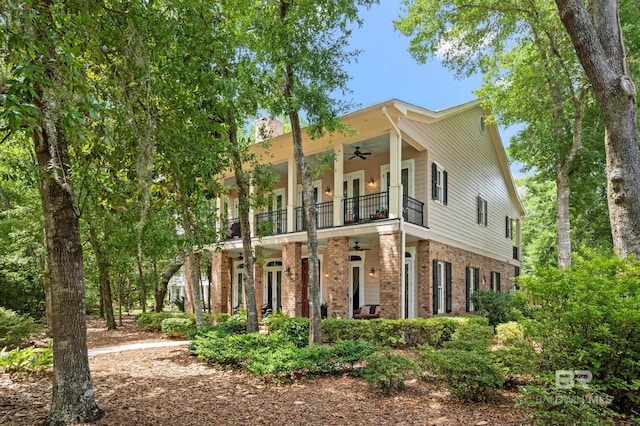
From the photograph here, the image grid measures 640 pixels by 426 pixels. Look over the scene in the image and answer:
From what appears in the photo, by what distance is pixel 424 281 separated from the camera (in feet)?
40.8

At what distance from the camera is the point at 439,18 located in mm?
12750

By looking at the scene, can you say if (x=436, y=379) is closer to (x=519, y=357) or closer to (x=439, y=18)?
(x=519, y=357)

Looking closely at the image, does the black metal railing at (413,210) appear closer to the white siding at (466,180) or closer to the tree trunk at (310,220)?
the white siding at (466,180)

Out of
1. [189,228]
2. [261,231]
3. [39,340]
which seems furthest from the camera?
[39,340]

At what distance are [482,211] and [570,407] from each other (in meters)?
14.4

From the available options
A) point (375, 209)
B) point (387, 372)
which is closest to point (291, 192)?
point (375, 209)

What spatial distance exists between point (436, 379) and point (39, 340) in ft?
34.9

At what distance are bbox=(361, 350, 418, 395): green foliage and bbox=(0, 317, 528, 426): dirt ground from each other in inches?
6.0

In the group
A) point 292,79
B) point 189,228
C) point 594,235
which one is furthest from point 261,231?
point 594,235

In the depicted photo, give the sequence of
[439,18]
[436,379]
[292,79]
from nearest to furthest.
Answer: [436,379]
[292,79]
[439,18]

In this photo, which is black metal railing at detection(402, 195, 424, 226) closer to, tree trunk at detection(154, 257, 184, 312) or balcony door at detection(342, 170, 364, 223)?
balcony door at detection(342, 170, 364, 223)

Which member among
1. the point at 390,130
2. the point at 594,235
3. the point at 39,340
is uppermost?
the point at 390,130

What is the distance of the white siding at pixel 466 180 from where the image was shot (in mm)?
13148

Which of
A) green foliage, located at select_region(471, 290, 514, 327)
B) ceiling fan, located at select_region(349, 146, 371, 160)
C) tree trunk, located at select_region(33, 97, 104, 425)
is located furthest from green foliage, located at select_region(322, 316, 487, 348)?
tree trunk, located at select_region(33, 97, 104, 425)
